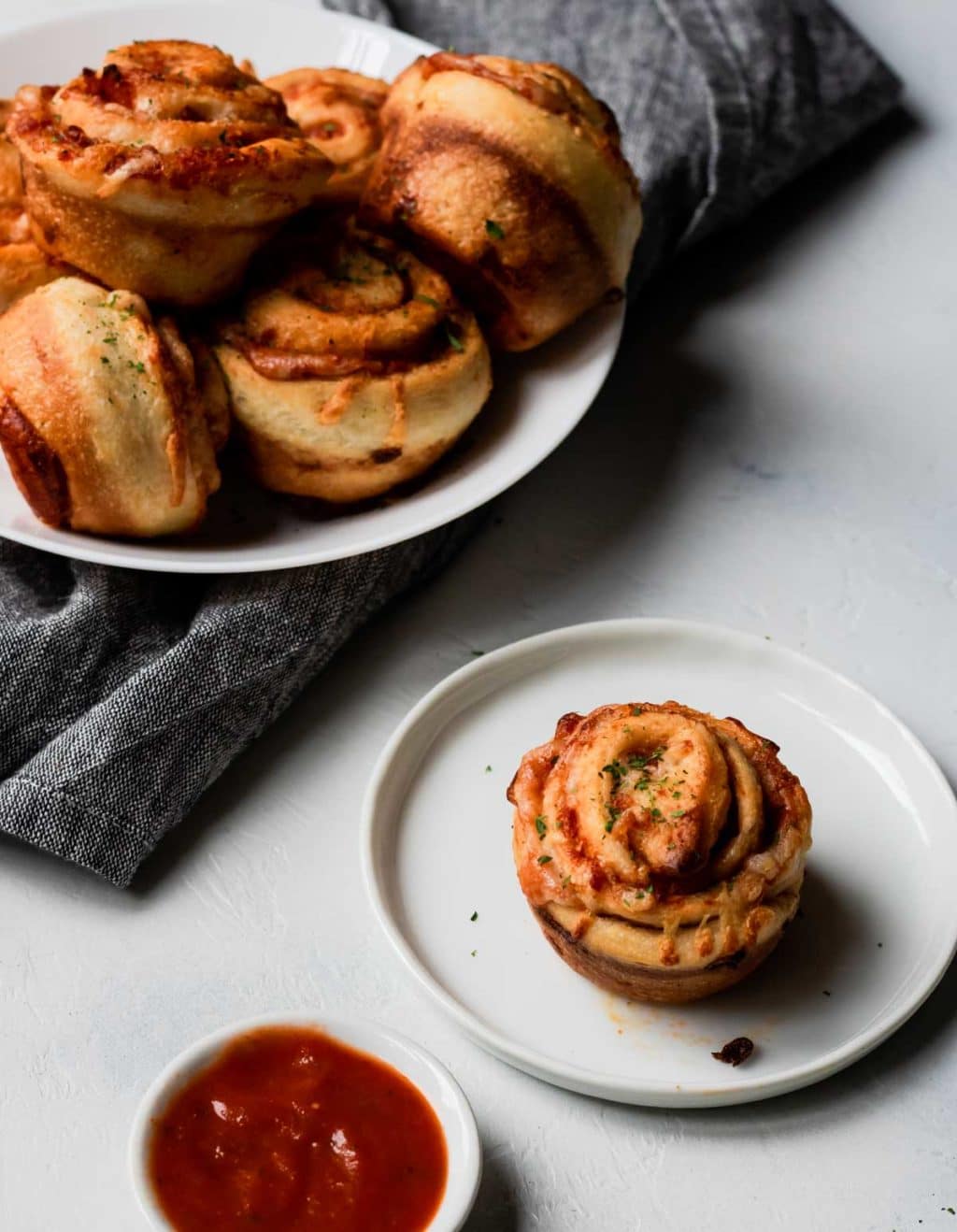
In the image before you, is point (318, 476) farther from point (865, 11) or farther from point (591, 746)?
point (865, 11)

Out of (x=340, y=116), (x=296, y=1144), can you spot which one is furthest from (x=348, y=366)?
(x=296, y=1144)

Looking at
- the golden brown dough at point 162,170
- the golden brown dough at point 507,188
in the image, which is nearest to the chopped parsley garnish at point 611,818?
the golden brown dough at point 507,188

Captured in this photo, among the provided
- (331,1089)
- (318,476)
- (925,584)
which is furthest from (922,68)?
(331,1089)

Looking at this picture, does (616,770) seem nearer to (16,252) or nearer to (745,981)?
(745,981)

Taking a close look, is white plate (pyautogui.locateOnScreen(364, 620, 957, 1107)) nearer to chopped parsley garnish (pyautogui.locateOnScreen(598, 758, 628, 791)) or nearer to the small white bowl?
the small white bowl

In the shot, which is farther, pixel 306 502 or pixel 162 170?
pixel 306 502

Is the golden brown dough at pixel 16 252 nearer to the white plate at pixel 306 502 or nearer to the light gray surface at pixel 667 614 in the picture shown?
the white plate at pixel 306 502

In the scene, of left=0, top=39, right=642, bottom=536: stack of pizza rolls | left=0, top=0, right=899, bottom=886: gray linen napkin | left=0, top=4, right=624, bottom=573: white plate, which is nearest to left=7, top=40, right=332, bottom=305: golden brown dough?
left=0, top=39, right=642, bottom=536: stack of pizza rolls
